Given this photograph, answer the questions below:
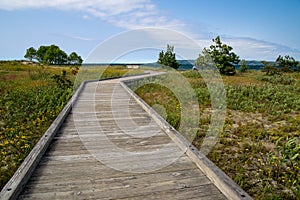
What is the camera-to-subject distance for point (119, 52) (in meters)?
5.25

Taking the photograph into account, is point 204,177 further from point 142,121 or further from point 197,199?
point 142,121

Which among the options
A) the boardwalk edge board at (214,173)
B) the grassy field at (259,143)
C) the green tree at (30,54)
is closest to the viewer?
the boardwalk edge board at (214,173)

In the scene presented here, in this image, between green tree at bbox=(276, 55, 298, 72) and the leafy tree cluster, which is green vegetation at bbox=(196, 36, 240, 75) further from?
the leafy tree cluster

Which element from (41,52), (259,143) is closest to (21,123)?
(259,143)

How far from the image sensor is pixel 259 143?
4301mm

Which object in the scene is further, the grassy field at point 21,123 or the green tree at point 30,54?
the green tree at point 30,54

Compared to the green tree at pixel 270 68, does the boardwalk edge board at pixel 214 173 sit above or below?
below

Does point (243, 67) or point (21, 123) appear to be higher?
point (243, 67)

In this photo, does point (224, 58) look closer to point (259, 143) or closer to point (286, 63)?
point (286, 63)

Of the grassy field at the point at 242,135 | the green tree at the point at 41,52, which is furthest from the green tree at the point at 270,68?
the green tree at the point at 41,52

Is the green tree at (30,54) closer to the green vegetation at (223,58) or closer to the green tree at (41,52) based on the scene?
the green tree at (41,52)

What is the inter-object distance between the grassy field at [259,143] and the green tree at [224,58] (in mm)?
12437

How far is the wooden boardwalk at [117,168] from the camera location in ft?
7.05

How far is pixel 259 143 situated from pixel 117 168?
2.87 meters
